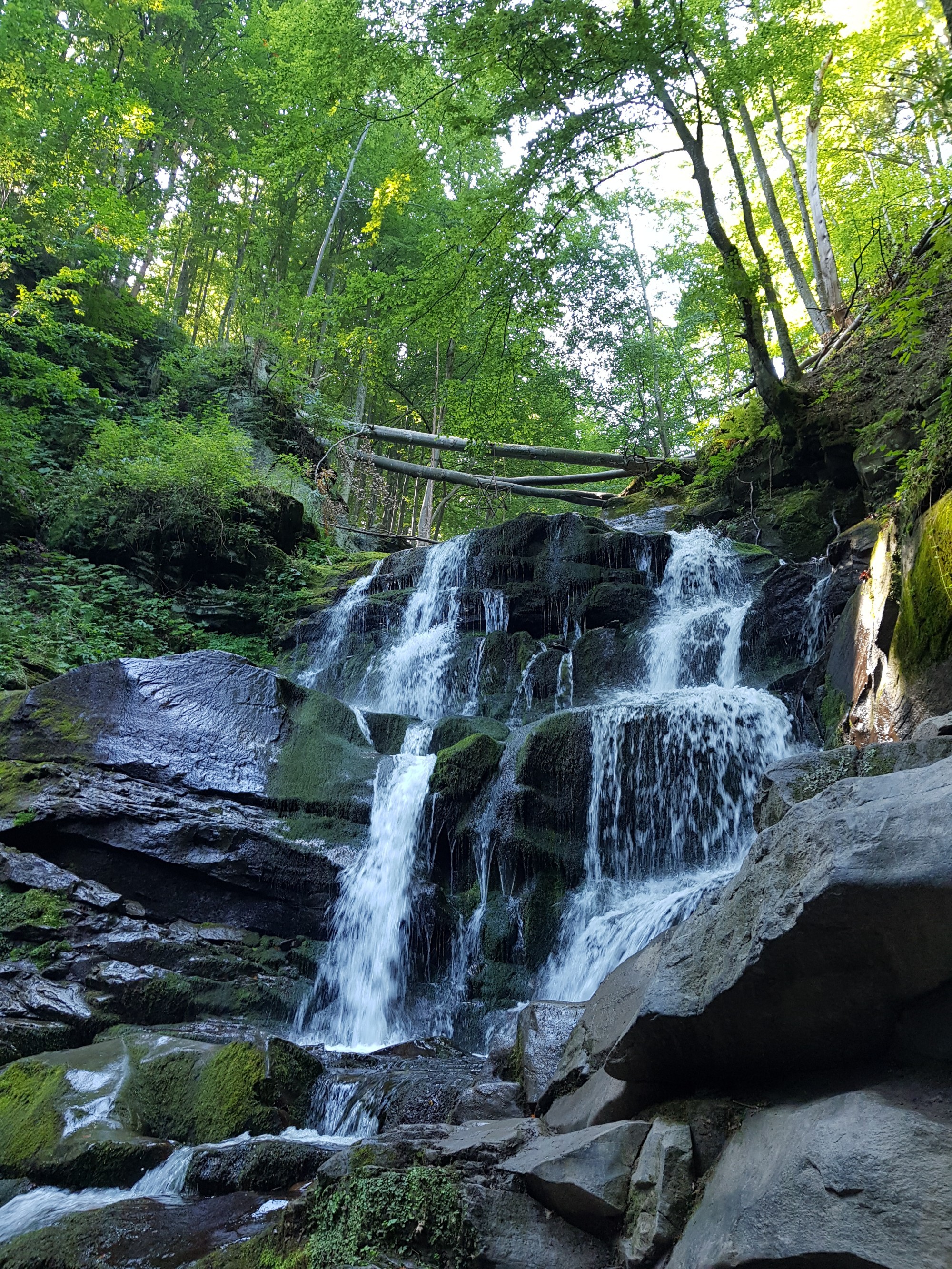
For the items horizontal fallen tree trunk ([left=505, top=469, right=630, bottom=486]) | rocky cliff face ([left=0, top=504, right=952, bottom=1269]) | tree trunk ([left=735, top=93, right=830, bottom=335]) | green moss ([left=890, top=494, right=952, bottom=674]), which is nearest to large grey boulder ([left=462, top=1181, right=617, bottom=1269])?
rocky cliff face ([left=0, top=504, right=952, bottom=1269])

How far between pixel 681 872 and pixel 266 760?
4573 millimetres

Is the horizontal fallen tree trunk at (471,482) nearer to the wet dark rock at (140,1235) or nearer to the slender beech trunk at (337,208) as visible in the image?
the slender beech trunk at (337,208)

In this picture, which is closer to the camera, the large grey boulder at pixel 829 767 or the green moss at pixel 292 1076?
the large grey boulder at pixel 829 767

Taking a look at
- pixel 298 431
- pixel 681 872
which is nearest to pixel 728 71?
pixel 681 872

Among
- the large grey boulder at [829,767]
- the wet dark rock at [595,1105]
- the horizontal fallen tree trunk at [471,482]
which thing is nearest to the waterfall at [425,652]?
the horizontal fallen tree trunk at [471,482]

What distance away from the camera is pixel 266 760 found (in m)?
8.51

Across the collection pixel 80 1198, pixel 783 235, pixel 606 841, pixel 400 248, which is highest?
pixel 400 248

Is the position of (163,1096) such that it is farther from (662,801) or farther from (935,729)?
(662,801)

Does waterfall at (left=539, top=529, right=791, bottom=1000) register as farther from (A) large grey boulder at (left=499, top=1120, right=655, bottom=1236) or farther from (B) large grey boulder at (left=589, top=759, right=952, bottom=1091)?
(B) large grey boulder at (left=589, top=759, right=952, bottom=1091)

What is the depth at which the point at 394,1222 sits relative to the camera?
2.88 metres

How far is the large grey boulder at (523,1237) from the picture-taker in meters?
2.62

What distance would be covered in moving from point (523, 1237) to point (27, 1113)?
3.12 m

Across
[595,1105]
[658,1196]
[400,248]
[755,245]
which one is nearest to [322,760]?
[595,1105]

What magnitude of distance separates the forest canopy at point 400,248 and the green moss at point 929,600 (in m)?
0.68
